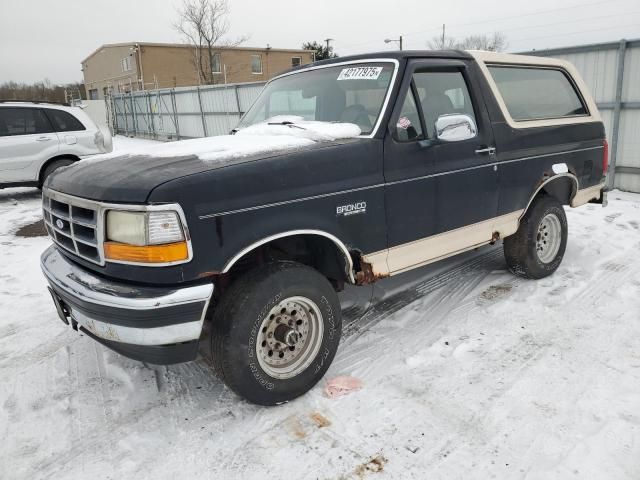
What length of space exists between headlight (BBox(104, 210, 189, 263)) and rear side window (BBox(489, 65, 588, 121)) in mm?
3127

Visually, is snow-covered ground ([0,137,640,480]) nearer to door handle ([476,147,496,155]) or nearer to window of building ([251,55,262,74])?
door handle ([476,147,496,155])

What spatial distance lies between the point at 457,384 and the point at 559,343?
0.99 metres

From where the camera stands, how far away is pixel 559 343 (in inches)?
142

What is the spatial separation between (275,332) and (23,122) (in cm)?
889

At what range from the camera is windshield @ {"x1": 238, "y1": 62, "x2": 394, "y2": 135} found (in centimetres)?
346

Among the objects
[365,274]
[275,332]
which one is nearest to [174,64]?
[365,274]

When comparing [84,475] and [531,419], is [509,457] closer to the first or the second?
[531,419]

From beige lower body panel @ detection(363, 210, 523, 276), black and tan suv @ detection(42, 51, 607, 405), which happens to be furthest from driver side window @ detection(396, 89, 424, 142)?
beige lower body panel @ detection(363, 210, 523, 276)

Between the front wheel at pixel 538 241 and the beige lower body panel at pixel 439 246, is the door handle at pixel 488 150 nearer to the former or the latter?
the beige lower body panel at pixel 439 246

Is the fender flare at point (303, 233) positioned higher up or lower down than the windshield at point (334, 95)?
lower down

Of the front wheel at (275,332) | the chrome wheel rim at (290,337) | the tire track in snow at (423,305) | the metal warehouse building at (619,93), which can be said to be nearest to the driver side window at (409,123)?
the front wheel at (275,332)

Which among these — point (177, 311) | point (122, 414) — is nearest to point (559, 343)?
point (177, 311)

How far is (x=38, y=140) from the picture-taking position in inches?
371

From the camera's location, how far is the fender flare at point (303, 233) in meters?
2.62
